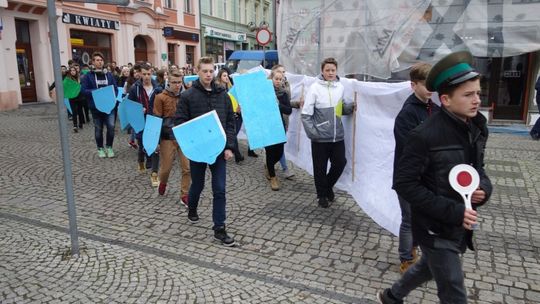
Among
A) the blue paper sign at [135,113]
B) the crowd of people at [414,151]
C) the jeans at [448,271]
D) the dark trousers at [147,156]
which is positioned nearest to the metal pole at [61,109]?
the crowd of people at [414,151]

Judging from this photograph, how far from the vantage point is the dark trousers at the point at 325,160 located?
5.04 meters

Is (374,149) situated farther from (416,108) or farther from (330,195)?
(416,108)

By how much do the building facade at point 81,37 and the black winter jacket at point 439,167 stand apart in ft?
43.3

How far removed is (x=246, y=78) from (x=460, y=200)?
405 cm

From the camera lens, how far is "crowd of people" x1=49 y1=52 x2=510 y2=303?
A: 2168mm

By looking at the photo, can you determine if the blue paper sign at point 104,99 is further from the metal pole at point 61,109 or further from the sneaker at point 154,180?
the metal pole at point 61,109

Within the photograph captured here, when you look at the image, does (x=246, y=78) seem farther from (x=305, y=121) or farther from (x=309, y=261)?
(x=309, y=261)

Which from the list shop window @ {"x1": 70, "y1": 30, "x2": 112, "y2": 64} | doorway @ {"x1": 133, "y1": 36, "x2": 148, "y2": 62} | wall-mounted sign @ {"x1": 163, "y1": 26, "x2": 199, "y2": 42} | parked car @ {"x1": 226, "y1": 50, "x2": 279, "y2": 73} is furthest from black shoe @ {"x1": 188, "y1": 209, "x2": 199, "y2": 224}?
wall-mounted sign @ {"x1": 163, "y1": 26, "x2": 199, "y2": 42}

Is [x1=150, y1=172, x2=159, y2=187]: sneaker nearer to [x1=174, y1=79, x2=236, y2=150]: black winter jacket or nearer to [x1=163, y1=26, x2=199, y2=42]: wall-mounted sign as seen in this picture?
[x1=174, y1=79, x2=236, y2=150]: black winter jacket

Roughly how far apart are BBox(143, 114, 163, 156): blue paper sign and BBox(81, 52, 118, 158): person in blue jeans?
2611 millimetres

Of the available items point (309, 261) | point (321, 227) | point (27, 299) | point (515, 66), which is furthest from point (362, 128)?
point (515, 66)

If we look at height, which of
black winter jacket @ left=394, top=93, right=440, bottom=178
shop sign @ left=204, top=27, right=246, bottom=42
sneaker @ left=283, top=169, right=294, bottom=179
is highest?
shop sign @ left=204, top=27, right=246, bottom=42

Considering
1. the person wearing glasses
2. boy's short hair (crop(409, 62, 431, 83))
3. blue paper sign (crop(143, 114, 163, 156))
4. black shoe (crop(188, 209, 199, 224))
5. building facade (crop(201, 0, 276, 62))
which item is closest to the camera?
boy's short hair (crop(409, 62, 431, 83))

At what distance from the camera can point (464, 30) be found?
32.6ft
